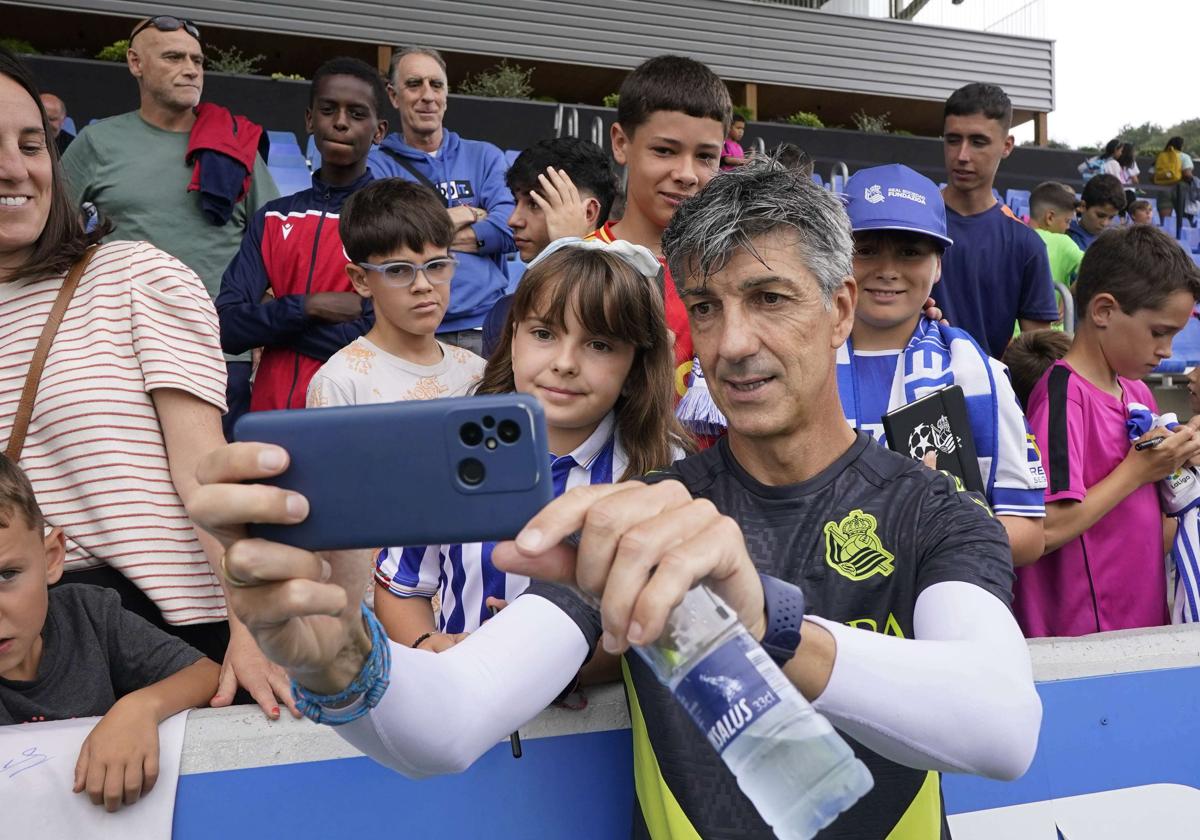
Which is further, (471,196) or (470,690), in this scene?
(471,196)

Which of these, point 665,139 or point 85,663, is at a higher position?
point 665,139

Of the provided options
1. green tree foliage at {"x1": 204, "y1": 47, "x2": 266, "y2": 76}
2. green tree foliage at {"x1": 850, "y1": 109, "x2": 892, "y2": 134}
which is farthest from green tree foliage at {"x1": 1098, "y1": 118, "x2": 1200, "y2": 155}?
green tree foliage at {"x1": 204, "y1": 47, "x2": 266, "y2": 76}

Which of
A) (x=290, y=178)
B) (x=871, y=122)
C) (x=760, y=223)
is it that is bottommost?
(x=760, y=223)

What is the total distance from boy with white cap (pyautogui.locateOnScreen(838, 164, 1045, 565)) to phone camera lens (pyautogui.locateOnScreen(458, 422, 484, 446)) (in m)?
1.63

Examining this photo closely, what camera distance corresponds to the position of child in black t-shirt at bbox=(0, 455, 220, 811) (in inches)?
61.3

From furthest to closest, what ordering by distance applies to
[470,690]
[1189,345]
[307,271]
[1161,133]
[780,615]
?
[1161,133] < [1189,345] < [307,271] < [470,690] < [780,615]

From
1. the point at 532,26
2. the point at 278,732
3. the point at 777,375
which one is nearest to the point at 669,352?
the point at 777,375

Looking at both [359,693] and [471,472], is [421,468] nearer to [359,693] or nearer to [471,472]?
[471,472]

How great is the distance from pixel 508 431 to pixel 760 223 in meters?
0.91

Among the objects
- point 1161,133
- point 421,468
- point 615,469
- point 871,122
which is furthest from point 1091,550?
point 1161,133

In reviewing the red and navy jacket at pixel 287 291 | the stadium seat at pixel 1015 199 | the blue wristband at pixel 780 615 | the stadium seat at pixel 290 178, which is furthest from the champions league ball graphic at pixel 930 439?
the stadium seat at pixel 1015 199

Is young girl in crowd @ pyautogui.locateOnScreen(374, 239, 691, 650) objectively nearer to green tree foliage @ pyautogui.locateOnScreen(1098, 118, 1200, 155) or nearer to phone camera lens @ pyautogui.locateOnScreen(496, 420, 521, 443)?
phone camera lens @ pyautogui.locateOnScreen(496, 420, 521, 443)

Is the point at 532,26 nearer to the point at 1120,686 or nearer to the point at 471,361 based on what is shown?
the point at 471,361
